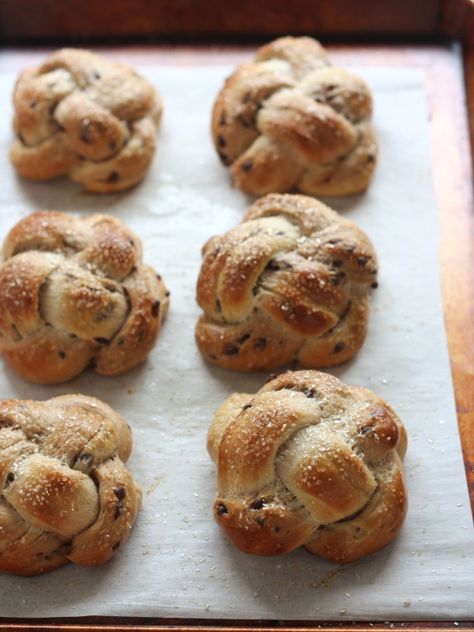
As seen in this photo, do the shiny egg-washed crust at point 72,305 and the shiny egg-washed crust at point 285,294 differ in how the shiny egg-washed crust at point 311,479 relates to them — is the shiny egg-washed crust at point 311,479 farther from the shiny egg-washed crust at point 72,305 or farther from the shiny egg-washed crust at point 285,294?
the shiny egg-washed crust at point 72,305

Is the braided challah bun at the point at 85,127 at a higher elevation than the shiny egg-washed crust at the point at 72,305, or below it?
higher

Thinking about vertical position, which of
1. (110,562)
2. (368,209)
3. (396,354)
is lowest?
(110,562)

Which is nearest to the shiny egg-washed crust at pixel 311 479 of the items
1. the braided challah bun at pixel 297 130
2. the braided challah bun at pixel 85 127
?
the braided challah bun at pixel 297 130

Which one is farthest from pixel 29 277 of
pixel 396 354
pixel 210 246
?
pixel 396 354

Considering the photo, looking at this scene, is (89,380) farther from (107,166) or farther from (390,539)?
(390,539)

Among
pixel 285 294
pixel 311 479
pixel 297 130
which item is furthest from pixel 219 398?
pixel 297 130

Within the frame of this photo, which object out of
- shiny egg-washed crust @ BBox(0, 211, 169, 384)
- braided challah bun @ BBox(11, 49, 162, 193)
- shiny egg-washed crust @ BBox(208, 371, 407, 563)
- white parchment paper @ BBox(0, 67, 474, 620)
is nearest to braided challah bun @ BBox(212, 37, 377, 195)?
white parchment paper @ BBox(0, 67, 474, 620)

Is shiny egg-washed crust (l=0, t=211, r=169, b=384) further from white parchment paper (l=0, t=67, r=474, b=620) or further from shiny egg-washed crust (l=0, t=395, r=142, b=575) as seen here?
shiny egg-washed crust (l=0, t=395, r=142, b=575)
